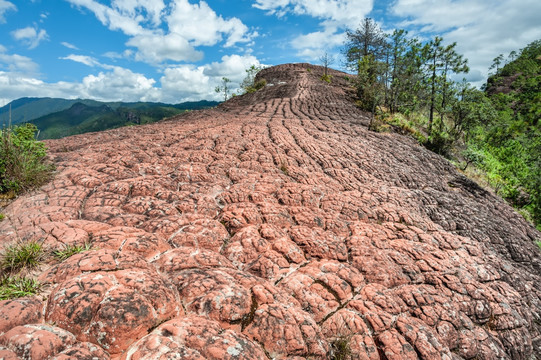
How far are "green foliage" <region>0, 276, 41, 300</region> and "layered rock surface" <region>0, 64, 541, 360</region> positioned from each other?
8cm

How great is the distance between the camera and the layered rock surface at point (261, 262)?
1807mm

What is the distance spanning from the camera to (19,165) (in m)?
3.68

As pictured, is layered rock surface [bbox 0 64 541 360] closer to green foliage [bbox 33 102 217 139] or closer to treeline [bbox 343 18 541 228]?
treeline [bbox 343 18 541 228]

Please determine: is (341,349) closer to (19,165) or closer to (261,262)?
(261,262)

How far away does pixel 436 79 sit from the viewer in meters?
13.7

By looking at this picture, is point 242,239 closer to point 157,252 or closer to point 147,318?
point 157,252

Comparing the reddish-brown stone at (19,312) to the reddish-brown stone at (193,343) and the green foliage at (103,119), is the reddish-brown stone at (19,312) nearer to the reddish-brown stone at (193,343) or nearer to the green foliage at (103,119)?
the reddish-brown stone at (193,343)

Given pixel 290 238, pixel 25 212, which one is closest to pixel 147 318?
pixel 290 238

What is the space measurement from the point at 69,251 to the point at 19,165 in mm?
2360

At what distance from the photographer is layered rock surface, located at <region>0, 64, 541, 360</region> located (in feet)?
5.93

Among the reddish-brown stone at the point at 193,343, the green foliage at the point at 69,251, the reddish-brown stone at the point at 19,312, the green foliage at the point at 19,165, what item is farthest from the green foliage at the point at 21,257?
the green foliage at the point at 19,165

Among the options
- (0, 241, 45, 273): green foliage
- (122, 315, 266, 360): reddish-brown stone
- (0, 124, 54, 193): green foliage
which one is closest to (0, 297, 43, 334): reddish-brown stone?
(0, 241, 45, 273): green foliage

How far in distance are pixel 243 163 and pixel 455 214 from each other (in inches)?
176

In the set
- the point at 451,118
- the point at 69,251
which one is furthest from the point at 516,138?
the point at 69,251
